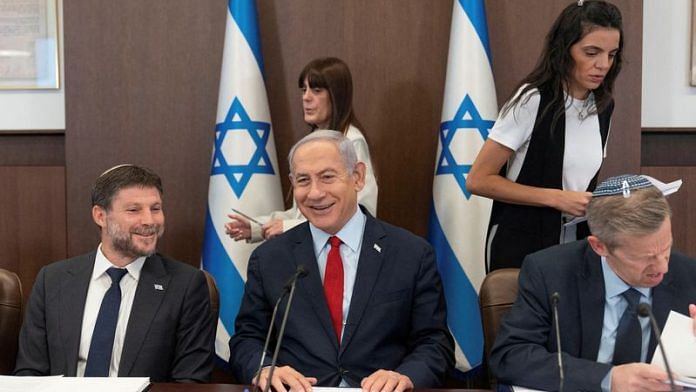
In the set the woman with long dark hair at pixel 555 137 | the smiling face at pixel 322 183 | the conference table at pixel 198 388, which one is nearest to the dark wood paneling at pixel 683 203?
the woman with long dark hair at pixel 555 137

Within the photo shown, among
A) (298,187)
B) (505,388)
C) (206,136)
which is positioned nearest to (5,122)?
(206,136)

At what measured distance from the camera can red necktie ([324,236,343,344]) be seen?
2.32 m

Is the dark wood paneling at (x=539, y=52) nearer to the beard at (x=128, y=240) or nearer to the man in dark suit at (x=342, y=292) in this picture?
the man in dark suit at (x=342, y=292)

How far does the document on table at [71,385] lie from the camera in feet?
6.27

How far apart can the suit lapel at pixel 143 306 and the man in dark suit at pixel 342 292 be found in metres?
0.29

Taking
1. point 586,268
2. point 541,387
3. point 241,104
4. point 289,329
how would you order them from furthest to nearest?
point 241,104 → point 289,329 → point 586,268 → point 541,387

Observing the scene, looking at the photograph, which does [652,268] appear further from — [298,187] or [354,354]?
[298,187]

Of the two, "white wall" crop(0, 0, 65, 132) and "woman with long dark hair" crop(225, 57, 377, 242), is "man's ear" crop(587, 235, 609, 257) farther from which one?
"white wall" crop(0, 0, 65, 132)

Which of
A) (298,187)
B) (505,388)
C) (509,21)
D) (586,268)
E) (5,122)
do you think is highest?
(509,21)

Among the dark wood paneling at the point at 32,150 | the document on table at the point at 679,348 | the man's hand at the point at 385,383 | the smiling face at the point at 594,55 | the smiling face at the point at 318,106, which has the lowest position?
the man's hand at the point at 385,383

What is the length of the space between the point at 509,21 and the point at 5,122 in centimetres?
272

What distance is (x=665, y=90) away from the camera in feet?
13.2

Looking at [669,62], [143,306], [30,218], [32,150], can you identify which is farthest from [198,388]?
[669,62]

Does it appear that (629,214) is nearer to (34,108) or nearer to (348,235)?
(348,235)
